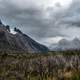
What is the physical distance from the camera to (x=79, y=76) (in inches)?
749

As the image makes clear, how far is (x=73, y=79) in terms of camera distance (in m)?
19.6

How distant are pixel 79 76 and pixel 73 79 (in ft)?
2.39
